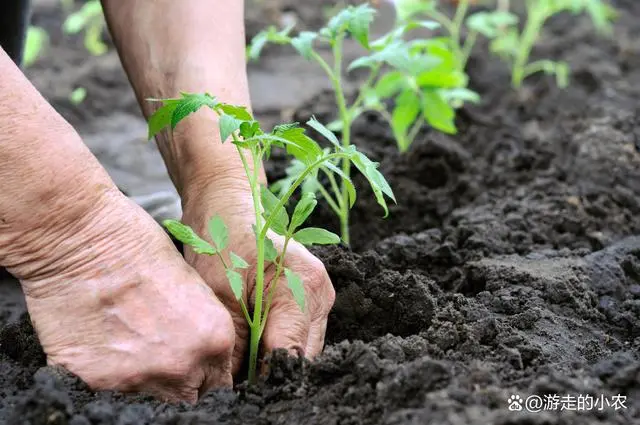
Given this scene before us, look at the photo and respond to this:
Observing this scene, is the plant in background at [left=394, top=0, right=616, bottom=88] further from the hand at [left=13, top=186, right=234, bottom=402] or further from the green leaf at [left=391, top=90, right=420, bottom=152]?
the hand at [left=13, top=186, right=234, bottom=402]

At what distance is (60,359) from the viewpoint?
153 cm

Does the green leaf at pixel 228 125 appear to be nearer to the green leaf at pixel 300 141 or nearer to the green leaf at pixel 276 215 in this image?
the green leaf at pixel 300 141

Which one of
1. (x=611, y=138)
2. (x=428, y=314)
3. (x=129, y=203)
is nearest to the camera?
(x=129, y=203)

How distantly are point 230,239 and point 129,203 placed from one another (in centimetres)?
23

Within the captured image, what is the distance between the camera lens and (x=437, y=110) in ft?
8.96

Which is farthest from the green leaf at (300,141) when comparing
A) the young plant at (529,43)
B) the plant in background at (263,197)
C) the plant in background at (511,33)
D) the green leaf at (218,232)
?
the young plant at (529,43)

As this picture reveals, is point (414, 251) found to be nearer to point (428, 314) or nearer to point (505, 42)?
point (428, 314)

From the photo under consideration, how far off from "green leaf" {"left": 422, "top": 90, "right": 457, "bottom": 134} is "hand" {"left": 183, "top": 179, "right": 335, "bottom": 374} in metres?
1.10

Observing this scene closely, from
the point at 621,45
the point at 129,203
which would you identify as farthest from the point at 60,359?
the point at 621,45

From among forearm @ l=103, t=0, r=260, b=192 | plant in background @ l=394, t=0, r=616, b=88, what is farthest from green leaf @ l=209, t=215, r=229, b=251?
plant in background @ l=394, t=0, r=616, b=88

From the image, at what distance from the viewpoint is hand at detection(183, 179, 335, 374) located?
162 cm

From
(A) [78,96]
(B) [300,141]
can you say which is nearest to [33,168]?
(B) [300,141]

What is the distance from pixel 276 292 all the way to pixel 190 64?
26.6 inches

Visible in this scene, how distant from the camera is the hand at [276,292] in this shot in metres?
1.62
